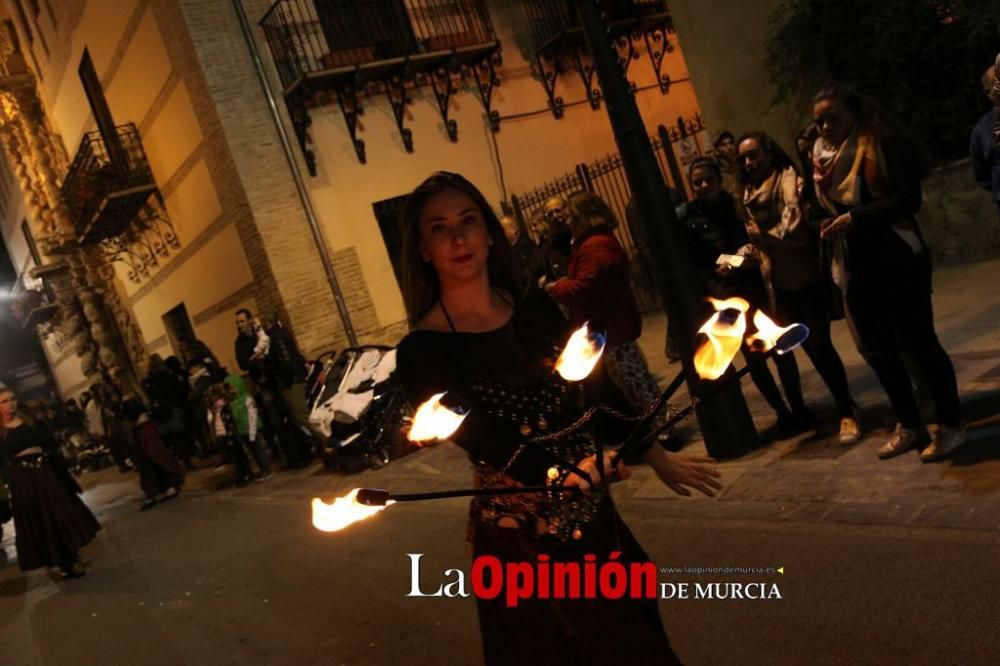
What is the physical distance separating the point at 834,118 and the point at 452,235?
286 centimetres

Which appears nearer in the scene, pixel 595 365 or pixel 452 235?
pixel 595 365

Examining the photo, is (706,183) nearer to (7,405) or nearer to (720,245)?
(720,245)

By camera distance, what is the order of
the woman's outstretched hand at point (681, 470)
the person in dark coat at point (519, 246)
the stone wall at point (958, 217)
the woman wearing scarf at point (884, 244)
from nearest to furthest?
the woman's outstretched hand at point (681, 470), the person in dark coat at point (519, 246), the woman wearing scarf at point (884, 244), the stone wall at point (958, 217)

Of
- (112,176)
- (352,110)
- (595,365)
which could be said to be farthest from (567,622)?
(112,176)

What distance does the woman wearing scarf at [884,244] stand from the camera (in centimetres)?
404

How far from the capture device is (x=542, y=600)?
6.64 ft

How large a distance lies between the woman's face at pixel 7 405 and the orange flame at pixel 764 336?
27.9ft

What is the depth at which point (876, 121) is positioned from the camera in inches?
161

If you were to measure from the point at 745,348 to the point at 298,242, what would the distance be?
37.6 ft

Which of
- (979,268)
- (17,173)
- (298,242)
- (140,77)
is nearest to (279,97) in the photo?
(298,242)

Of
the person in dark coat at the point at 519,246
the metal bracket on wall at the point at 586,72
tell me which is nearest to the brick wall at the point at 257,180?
the person in dark coat at the point at 519,246

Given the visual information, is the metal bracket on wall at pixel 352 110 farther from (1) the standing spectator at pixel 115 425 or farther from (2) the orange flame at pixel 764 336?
(2) the orange flame at pixel 764 336

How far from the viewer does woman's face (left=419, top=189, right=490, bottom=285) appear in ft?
7.19

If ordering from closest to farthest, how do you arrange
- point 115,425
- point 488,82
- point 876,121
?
point 876,121, point 488,82, point 115,425
